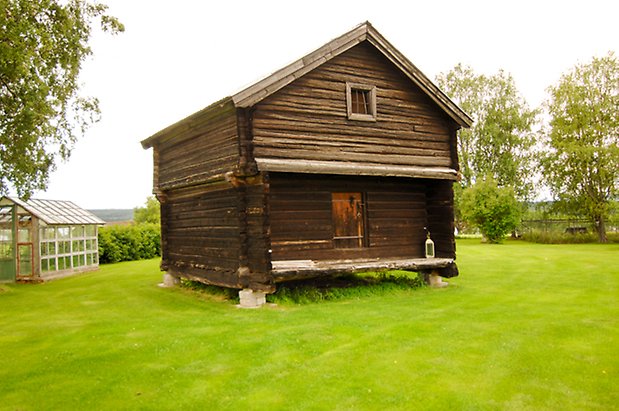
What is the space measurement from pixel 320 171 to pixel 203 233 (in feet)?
15.1

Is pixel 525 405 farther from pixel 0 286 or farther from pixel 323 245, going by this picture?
pixel 0 286

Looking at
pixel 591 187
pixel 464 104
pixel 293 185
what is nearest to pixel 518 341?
pixel 293 185

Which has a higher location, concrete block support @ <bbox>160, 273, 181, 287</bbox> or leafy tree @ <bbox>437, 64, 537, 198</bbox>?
leafy tree @ <bbox>437, 64, 537, 198</bbox>

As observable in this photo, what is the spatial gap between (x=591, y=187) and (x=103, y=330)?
121 feet

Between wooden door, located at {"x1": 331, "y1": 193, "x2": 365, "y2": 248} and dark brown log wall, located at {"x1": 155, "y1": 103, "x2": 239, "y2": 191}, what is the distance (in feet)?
11.7

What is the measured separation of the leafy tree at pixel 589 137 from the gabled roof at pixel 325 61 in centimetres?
2455

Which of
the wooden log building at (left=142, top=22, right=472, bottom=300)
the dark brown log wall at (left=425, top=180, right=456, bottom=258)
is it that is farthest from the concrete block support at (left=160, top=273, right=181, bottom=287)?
the dark brown log wall at (left=425, top=180, right=456, bottom=258)

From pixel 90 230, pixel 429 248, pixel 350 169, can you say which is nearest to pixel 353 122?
pixel 350 169

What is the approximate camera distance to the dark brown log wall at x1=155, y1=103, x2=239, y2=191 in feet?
44.0

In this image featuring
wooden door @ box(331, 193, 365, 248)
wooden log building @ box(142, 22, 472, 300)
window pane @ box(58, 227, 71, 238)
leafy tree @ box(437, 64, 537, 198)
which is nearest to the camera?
wooden log building @ box(142, 22, 472, 300)

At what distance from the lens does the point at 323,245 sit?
47.9 feet

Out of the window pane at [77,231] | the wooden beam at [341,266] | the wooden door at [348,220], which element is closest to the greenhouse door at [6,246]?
the window pane at [77,231]

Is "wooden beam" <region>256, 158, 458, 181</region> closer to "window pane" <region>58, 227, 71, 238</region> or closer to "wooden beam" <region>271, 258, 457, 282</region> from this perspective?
"wooden beam" <region>271, 258, 457, 282</region>

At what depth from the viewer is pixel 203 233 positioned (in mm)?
15508
